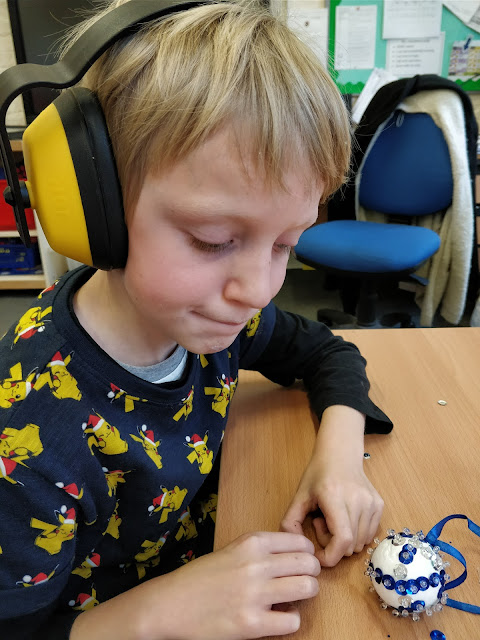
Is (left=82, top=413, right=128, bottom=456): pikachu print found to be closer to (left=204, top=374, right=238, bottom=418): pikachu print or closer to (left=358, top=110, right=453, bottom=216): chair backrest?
(left=204, top=374, right=238, bottom=418): pikachu print

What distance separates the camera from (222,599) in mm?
447

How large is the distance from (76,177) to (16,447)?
24 cm

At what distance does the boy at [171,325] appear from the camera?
42cm

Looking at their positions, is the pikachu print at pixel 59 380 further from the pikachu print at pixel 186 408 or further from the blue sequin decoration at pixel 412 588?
the blue sequin decoration at pixel 412 588

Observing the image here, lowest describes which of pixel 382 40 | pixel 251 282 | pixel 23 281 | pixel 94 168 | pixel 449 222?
pixel 23 281

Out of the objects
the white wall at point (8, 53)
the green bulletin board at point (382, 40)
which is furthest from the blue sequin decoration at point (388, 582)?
the white wall at point (8, 53)

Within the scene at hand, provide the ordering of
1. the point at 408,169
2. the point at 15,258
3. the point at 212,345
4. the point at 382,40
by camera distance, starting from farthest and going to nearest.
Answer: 1. the point at 15,258
2. the point at 382,40
3. the point at 408,169
4. the point at 212,345

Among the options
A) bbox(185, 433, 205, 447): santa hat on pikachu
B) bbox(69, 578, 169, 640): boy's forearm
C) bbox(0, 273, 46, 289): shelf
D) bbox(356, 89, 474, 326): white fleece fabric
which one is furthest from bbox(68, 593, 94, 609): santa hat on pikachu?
bbox(0, 273, 46, 289): shelf

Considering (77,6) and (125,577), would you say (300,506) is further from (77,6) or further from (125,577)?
(77,6)

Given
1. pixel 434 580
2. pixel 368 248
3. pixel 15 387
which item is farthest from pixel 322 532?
pixel 368 248

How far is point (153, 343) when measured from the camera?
591mm

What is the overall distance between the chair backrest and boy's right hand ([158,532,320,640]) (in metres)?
1.81

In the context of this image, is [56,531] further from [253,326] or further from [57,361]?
[253,326]

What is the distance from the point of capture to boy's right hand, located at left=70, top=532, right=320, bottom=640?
432 mm
